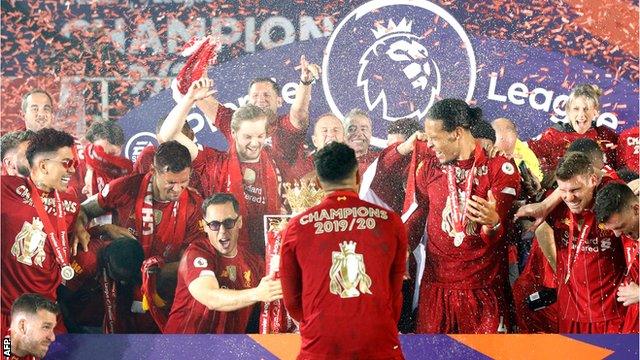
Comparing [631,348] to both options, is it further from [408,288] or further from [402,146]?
[402,146]

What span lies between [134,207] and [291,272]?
1.59 metres

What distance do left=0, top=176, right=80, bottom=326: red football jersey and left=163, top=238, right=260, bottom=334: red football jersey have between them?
672 mm

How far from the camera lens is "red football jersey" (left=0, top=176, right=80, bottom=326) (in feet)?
16.6

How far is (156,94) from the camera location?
16.6ft

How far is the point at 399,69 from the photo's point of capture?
16.5 feet

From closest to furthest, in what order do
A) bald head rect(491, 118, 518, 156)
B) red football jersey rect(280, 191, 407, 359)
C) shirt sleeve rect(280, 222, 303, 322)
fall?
1. red football jersey rect(280, 191, 407, 359)
2. shirt sleeve rect(280, 222, 303, 322)
3. bald head rect(491, 118, 518, 156)

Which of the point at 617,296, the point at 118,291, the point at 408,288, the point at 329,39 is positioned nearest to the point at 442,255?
the point at 408,288

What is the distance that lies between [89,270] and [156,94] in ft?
3.34

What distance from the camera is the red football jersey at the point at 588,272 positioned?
15.9ft

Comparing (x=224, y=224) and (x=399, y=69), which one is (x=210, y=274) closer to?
(x=224, y=224)

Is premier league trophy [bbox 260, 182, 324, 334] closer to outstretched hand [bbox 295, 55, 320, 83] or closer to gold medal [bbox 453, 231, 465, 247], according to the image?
outstretched hand [bbox 295, 55, 320, 83]

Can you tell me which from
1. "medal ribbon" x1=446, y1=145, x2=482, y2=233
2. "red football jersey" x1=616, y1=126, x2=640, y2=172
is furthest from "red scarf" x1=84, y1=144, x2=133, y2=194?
"red football jersey" x1=616, y1=126, x2=640, y2=172

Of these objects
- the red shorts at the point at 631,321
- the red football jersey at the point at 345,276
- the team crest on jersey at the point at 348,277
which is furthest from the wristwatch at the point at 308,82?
the red shorts at the point at 631,321

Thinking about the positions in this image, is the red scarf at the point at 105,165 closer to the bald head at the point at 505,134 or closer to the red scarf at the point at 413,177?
the red scarf at the point at 413,177
